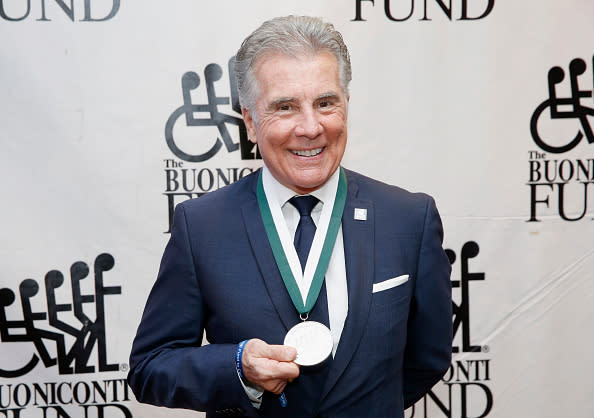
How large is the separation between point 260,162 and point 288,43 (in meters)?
1.03

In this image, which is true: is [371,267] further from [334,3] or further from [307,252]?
[334,3]

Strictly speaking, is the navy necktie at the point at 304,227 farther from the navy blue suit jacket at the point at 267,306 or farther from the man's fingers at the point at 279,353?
the man's fingers at the point at 279,353

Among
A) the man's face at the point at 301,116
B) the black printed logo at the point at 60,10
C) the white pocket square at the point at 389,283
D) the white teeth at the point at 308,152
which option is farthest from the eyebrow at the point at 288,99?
the black printed logo at the point at 60,10

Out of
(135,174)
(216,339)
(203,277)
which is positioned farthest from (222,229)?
(135,174)

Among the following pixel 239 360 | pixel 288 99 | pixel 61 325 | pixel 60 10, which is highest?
pixel 60 10

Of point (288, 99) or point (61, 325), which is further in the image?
point (61, 325)

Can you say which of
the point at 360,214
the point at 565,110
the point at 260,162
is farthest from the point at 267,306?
the point at 565,110

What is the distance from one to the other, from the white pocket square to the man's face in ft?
0.82

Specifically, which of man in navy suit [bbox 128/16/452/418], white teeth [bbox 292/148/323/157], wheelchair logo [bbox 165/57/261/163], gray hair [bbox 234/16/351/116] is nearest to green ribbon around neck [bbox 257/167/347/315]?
man in navy suit [bbox 128/16/452/418]

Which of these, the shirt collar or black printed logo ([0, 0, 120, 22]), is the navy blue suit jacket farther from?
black printed logo ([0, 0, 120, 22])

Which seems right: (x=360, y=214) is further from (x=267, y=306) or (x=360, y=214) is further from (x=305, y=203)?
(x=267, y=306)

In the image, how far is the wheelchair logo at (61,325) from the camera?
7.66 ft

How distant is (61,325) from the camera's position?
2.37m

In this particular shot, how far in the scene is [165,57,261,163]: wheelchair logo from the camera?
2.36 metres
